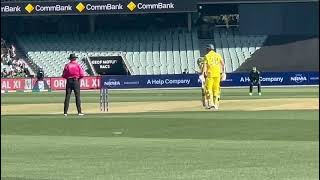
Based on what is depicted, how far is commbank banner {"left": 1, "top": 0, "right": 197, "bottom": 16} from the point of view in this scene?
224 ft

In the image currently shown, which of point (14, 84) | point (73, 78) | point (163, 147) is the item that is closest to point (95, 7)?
point (14, 84)

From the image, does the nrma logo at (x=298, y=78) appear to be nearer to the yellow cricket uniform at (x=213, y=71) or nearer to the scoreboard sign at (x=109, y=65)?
the scoreboard sign at (x=109, y=65)

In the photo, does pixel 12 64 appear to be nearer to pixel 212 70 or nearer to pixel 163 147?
pixel 212 70

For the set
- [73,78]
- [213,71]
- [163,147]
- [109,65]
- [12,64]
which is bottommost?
[163,147]

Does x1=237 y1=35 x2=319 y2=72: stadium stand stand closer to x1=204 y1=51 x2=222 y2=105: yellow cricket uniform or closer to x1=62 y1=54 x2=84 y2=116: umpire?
x1=204 y1=51 x2=222 y2=105: yellow cricket uniform

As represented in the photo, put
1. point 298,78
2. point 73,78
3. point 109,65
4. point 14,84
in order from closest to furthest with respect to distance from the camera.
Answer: point 73,78
point 14,84
point 298,78
point 109,65

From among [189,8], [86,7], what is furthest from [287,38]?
[86,7]

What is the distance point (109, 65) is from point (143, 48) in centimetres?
437

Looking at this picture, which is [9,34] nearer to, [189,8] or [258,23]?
[189,8]

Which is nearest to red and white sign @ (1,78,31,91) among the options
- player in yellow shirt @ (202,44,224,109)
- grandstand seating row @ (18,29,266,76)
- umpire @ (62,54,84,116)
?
grandstand seating row @ (18,29,266,76)

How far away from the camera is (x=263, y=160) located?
10.7 meters

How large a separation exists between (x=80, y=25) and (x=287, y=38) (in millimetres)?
18609

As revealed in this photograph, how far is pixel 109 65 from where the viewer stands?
6744 centimetres

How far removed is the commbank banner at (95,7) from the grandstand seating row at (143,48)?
3335mm
